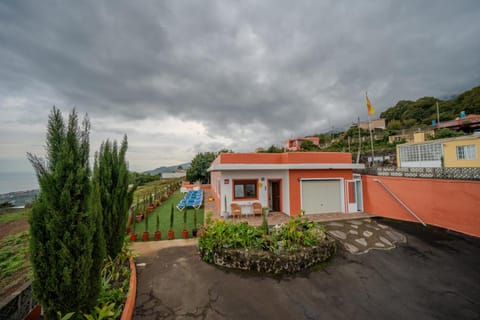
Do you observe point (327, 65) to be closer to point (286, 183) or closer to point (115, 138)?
point (286, 183)

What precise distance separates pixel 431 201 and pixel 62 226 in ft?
41.3

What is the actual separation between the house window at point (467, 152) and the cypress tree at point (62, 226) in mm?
22110

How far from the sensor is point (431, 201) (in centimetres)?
789

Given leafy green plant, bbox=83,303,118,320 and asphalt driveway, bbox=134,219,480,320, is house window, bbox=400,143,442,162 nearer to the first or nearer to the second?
asphalt driveway, bbox=134,219,480,320

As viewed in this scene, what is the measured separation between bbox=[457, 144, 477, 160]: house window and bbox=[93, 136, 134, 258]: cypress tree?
22064 millimetres

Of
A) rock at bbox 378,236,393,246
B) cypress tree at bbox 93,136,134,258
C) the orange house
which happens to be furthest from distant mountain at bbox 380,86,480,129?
cypress tree at bbox 93,136,134,258

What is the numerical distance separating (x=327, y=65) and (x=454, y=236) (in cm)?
1185

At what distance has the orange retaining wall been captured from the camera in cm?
681

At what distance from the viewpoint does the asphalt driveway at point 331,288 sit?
3469 mm

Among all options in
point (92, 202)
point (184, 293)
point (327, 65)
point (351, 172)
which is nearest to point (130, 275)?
point (184, 293)

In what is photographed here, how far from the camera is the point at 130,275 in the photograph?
4.38 m

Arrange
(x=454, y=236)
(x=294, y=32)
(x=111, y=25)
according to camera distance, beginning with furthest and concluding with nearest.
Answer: (x=294, y=32) → (x=454, y=236) → (x=111, y=25)

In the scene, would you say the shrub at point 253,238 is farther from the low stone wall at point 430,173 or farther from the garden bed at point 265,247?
the low stone wall at point 430,173

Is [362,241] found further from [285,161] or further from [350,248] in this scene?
[285,161]
